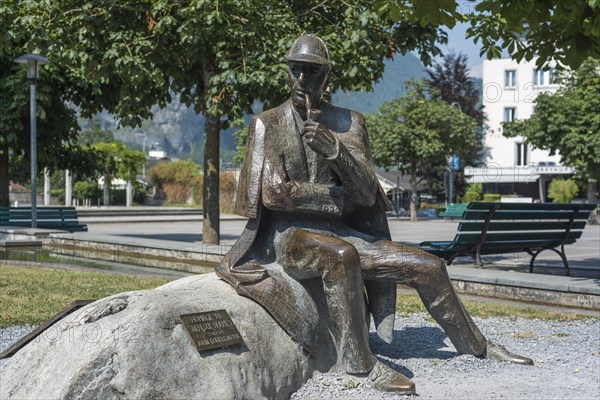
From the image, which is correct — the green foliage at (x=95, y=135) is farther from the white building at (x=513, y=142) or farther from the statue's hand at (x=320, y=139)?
the statue's hand at (x=320, y=139)

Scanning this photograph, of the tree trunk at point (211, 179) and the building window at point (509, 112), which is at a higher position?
the building window at point (509, 112)

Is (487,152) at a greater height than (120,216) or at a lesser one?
greater

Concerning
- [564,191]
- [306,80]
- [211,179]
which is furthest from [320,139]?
[564,191]

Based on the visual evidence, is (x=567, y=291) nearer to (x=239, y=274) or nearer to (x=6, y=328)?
Answer: (x=239, y=274)

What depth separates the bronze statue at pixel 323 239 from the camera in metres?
5.11

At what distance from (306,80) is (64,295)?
171 inches

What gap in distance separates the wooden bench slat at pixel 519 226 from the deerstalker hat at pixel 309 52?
17.8 feet

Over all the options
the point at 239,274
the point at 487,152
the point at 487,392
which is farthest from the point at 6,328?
the point at 487,152

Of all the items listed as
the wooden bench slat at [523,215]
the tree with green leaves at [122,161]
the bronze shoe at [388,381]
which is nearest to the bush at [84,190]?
the tree with green leaves at [122,161]

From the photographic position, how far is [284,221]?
5.53m

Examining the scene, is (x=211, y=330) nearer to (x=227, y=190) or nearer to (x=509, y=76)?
(x=227, y=190)

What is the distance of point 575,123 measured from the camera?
33.6m

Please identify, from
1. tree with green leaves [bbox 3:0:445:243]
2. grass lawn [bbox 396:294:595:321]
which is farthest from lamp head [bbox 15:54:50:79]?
grass lawn [bbox 396:294:595:321]

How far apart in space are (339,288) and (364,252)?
452mm
